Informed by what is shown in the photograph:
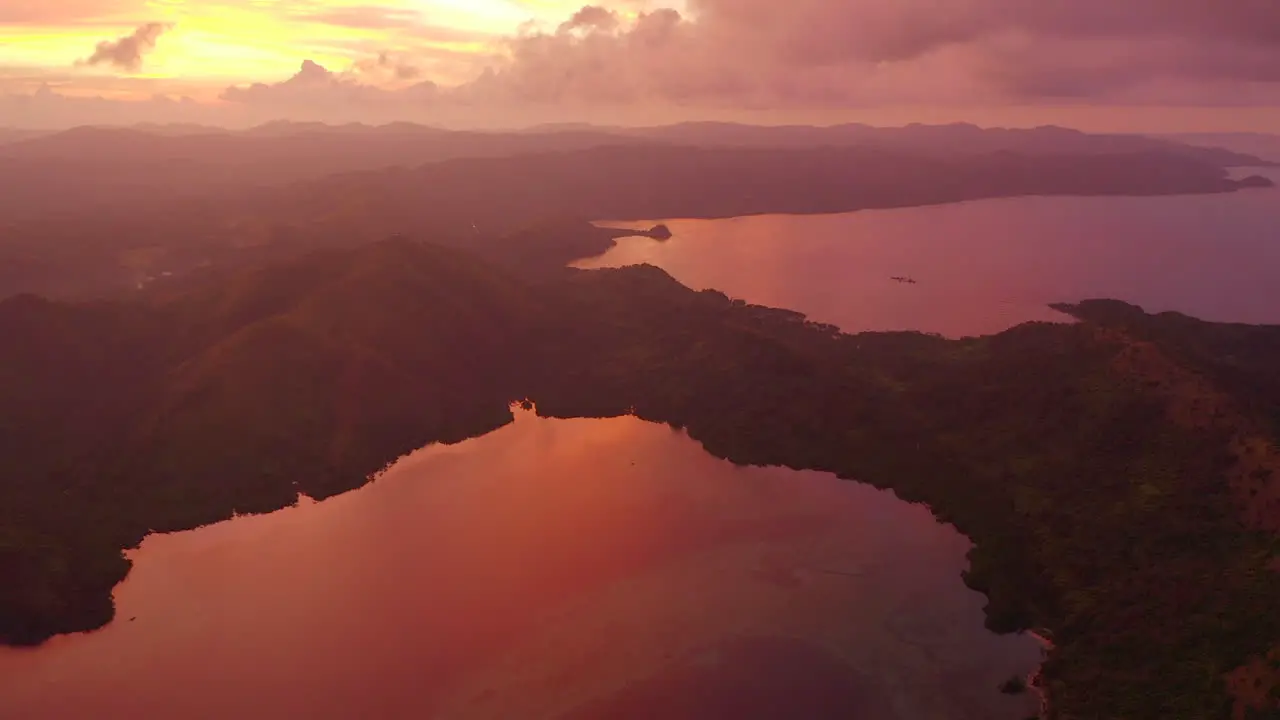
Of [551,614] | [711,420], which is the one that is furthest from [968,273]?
[551,614]

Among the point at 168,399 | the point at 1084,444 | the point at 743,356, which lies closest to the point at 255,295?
the point at 168,399

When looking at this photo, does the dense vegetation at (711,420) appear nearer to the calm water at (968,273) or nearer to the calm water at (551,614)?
the calm water at (551,614)

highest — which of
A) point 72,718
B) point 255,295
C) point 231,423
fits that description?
point 255,295

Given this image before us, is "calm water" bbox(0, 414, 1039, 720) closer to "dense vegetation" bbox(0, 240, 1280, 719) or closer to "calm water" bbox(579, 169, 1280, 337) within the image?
"dense vegetation" bbox(0, 240, 1280, 719)

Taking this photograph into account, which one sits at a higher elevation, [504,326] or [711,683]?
[504,326]

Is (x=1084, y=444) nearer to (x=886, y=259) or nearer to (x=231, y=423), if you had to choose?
(x=231, y=423)

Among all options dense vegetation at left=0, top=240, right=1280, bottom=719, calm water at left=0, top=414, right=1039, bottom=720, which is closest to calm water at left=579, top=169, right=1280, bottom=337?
dense vegetation at left=0, top=240, right=1280, bottom=719
